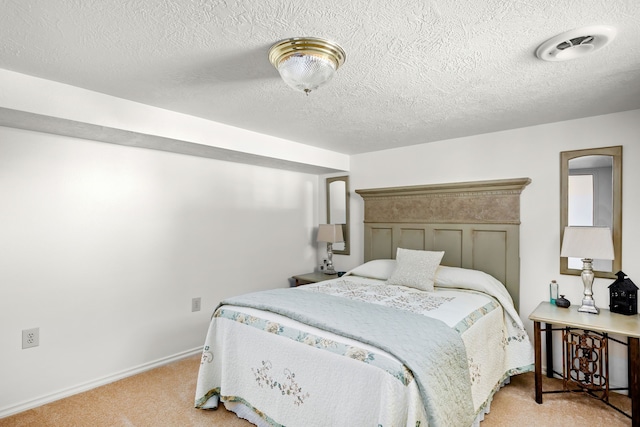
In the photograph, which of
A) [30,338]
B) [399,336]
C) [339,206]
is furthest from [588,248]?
[30,338]

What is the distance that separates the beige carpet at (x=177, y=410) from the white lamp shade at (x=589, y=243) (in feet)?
3.45

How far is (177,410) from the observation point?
2395 millimetres

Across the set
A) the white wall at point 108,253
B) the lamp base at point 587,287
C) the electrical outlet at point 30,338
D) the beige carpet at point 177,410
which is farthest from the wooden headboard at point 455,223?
the electrical outlet at point 30,338

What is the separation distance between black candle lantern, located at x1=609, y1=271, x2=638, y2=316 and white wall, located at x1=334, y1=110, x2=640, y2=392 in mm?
183

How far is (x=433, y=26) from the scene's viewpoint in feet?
4.89

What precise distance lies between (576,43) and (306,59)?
1.26 m

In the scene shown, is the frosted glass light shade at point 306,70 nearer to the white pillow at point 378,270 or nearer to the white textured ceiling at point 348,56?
the white textured ceiling at point 348,56

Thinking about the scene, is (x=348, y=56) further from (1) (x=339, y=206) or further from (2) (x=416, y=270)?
(1) (x=339, y=206)

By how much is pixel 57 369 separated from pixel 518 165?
412 centimetres

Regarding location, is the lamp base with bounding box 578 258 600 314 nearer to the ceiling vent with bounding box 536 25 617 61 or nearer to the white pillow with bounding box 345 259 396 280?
the white pillow with bounding box 345 259 396 280

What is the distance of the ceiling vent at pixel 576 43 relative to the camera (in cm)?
150

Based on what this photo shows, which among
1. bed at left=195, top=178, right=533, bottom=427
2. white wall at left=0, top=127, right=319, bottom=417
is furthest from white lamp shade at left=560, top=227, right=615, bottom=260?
white wall at left=0, top=127, right=319, bottom=417

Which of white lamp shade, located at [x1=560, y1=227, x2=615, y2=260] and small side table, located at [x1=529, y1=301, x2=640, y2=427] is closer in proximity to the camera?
small side table, located at [x1=529, y1=301, x2=640, y2=427]

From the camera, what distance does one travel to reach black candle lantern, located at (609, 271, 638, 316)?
8.09 feet
